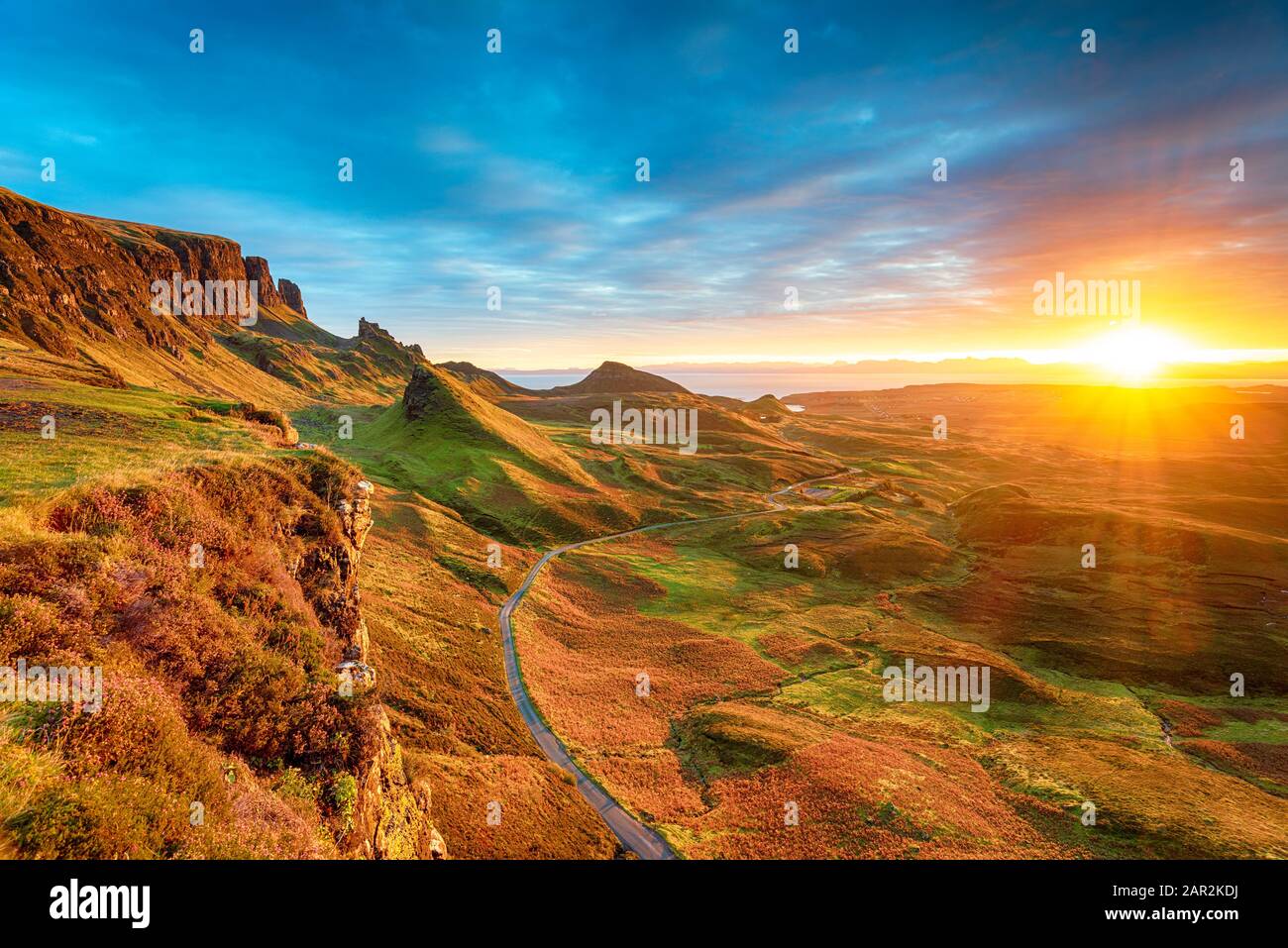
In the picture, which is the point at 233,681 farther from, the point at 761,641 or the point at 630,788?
the point at 761,641

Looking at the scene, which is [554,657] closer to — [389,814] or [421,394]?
[389,814]

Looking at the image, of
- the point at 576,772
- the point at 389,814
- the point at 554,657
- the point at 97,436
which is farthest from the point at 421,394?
the point at 389,814

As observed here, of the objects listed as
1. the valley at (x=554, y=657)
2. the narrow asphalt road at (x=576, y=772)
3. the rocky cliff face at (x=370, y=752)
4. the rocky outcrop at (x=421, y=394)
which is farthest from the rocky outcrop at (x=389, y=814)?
the rocky outcrop at (x=421, y=394)

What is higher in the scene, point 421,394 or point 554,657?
point 421,394

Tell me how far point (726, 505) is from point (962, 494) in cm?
8517

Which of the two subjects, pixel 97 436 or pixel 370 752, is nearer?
pixel 370 752

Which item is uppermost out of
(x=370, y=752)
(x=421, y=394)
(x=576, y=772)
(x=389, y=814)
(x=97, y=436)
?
(x=421, y=394)

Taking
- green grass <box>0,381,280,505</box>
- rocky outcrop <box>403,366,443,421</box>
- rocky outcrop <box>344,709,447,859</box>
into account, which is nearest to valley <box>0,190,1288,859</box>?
rocky outcrop <box>344,709,447,859</box>

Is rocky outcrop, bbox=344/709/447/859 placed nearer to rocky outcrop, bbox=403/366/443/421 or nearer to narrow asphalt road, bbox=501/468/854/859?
narrow asphalt road, bbox=501/468/854/859

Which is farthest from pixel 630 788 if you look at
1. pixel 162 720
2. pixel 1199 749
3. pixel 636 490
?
pixel 636 490

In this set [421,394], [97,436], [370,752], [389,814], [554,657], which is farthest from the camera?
[421,394]

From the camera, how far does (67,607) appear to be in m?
12.4

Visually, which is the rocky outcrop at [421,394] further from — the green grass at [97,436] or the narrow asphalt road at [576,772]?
the green grass at [97,436]

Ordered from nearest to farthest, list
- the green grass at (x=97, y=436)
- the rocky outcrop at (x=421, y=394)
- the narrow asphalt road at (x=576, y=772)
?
the green grass at (x=97, y=436) < the narrow asphalt road at (x=576, y=772) < the rocky outcrop at (x=421, y=394)
